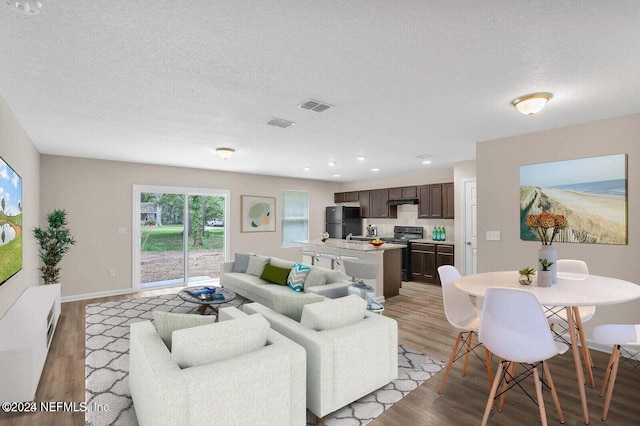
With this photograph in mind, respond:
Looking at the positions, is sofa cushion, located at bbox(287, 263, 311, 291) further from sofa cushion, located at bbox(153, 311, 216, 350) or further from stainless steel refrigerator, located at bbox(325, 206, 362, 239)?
stainless steel refrigerator, located at bbox(325, 206, 362, 239)

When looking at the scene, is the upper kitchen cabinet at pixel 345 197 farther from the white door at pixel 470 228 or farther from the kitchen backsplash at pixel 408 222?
the white door at pixel 470 228

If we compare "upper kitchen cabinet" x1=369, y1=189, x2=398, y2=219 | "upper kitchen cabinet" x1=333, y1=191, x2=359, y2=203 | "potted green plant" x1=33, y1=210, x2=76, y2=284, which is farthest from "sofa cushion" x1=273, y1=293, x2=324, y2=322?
"upper kitchen cabinet" x1=333, y1=191, x2=359, y2=203

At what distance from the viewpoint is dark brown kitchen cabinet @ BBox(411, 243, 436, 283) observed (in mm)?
6750

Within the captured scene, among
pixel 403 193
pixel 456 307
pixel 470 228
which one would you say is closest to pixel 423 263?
pixel 470 228

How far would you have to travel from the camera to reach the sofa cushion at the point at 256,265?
17.9 ft

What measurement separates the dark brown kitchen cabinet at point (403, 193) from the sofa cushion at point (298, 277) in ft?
12.9

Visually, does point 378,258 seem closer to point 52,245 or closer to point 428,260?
point 428,260

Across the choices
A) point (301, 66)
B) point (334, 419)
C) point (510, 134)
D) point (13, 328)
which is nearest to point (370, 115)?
point (301, 66)

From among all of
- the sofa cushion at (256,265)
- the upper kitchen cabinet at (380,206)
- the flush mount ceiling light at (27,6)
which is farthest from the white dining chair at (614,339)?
the upper kitchen cabinet at (380,206)

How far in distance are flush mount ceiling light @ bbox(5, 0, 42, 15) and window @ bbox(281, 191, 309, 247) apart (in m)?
6.76

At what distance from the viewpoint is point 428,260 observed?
6.83 metres

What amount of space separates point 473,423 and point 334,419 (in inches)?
37.9

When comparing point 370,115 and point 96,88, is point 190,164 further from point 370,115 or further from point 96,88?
point 370,115

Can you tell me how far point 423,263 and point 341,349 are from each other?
16.5 ft
